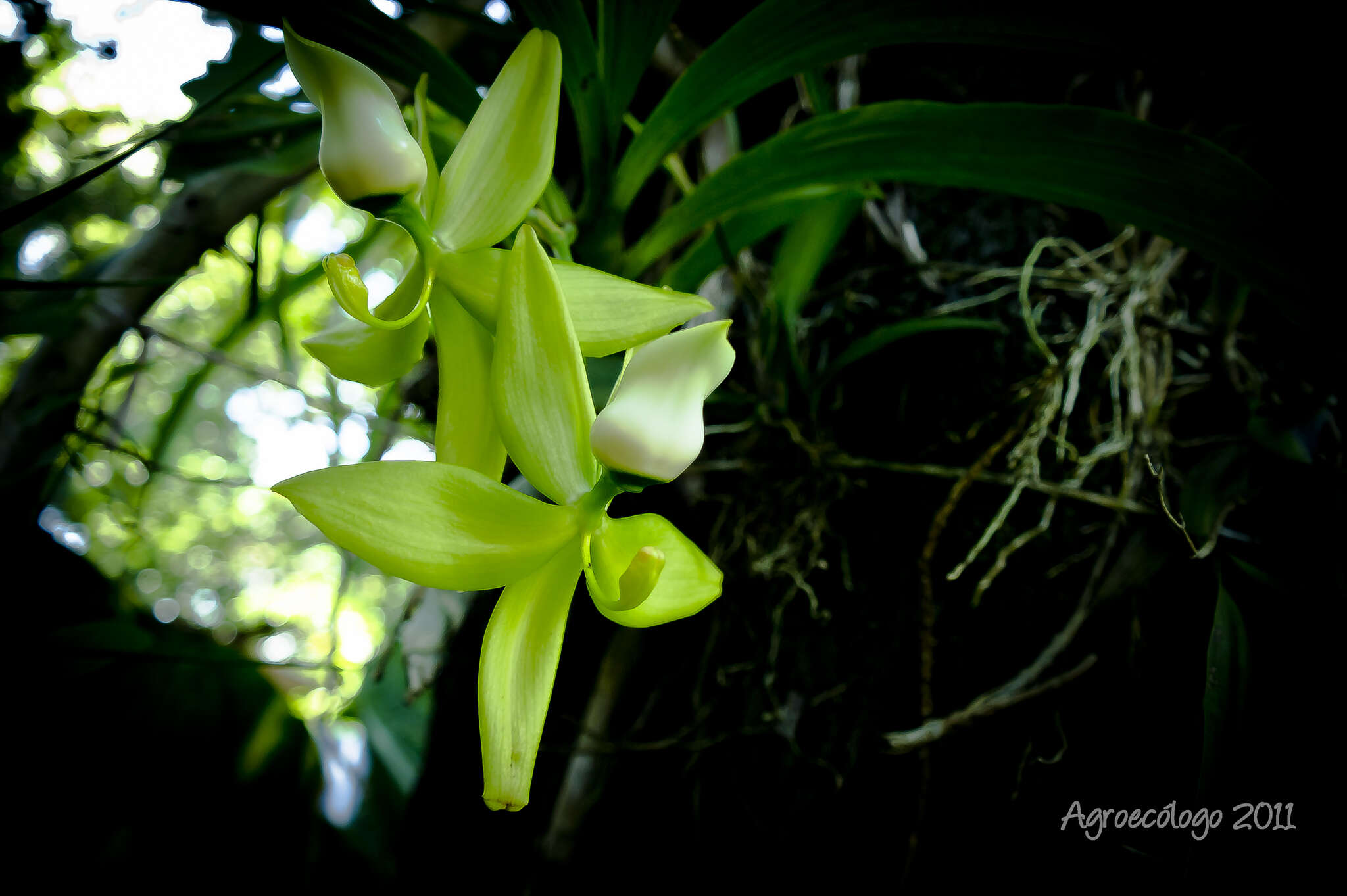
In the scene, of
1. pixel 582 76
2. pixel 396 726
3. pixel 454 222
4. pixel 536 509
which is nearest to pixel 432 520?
pixel 536 509

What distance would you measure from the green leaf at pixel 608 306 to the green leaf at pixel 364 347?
49mm

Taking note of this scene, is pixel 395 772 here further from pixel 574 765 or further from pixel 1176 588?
pixel 1176 588

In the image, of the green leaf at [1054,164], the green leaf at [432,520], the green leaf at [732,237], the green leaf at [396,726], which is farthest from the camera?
the green leaf at [396,726]

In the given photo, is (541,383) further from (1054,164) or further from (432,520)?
(1054,164)

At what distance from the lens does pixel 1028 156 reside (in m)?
0.41

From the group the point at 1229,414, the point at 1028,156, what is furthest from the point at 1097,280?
the point at 1028,156

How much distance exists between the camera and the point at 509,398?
0.95 ft

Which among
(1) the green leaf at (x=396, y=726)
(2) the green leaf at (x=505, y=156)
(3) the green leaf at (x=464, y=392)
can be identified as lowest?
(1) the green leaf at (x=396, y=726)

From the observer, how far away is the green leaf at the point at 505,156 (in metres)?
0.32

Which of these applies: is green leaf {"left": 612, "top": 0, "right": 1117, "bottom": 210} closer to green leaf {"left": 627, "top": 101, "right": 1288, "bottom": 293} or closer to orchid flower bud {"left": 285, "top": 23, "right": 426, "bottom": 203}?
green leaf {"left": 627, "top": 101, "right": 1288, "bottom": 293}

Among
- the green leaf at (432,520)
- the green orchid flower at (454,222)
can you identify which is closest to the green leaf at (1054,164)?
the green orchid flower at (454,222)

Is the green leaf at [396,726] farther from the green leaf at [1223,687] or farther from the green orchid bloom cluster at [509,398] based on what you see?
the green leaf at [1223,687]

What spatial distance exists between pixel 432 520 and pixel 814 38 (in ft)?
1.23

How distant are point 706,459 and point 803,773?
1.02 ft
